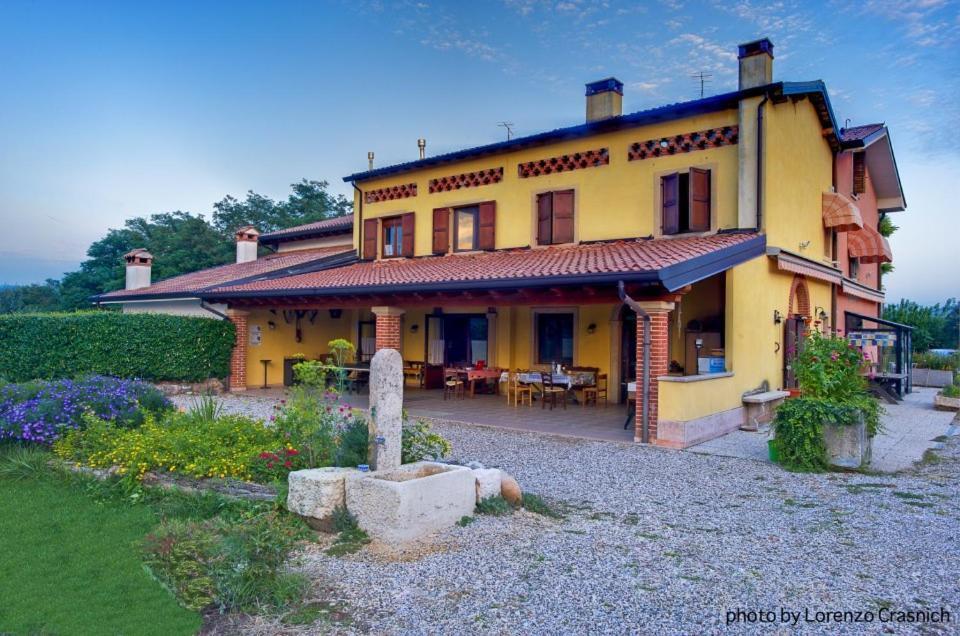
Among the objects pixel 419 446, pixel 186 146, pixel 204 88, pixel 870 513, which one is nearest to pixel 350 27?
pixel 204 88

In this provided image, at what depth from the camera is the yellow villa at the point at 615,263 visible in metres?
10.3

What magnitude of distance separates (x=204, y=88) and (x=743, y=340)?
11.6 m

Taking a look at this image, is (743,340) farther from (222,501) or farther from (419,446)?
(222,501)

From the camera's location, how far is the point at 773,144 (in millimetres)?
11680

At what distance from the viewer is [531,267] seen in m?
11.6

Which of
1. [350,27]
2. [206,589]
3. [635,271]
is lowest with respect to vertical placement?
[206,589]

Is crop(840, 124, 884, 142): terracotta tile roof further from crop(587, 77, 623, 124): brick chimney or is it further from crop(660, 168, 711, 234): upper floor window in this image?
crop(660, 168, 711, 234): upper floor window

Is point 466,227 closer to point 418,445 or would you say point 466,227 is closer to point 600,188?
point 600,188

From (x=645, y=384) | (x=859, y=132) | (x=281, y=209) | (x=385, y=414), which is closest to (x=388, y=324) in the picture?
(x=645, y=384)

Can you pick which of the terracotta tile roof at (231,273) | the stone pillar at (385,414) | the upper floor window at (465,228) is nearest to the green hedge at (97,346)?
the terracotta tile roof at (231,273)

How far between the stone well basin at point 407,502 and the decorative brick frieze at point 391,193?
12.6 m

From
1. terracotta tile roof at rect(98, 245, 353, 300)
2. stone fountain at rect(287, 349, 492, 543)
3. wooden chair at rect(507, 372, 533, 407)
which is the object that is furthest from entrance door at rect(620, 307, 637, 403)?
terracotta tile roof at rect(98, 245, 353, 300)

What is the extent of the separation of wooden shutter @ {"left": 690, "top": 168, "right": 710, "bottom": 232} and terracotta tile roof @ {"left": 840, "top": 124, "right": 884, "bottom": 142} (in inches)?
269

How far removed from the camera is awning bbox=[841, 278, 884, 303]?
16.9 m
